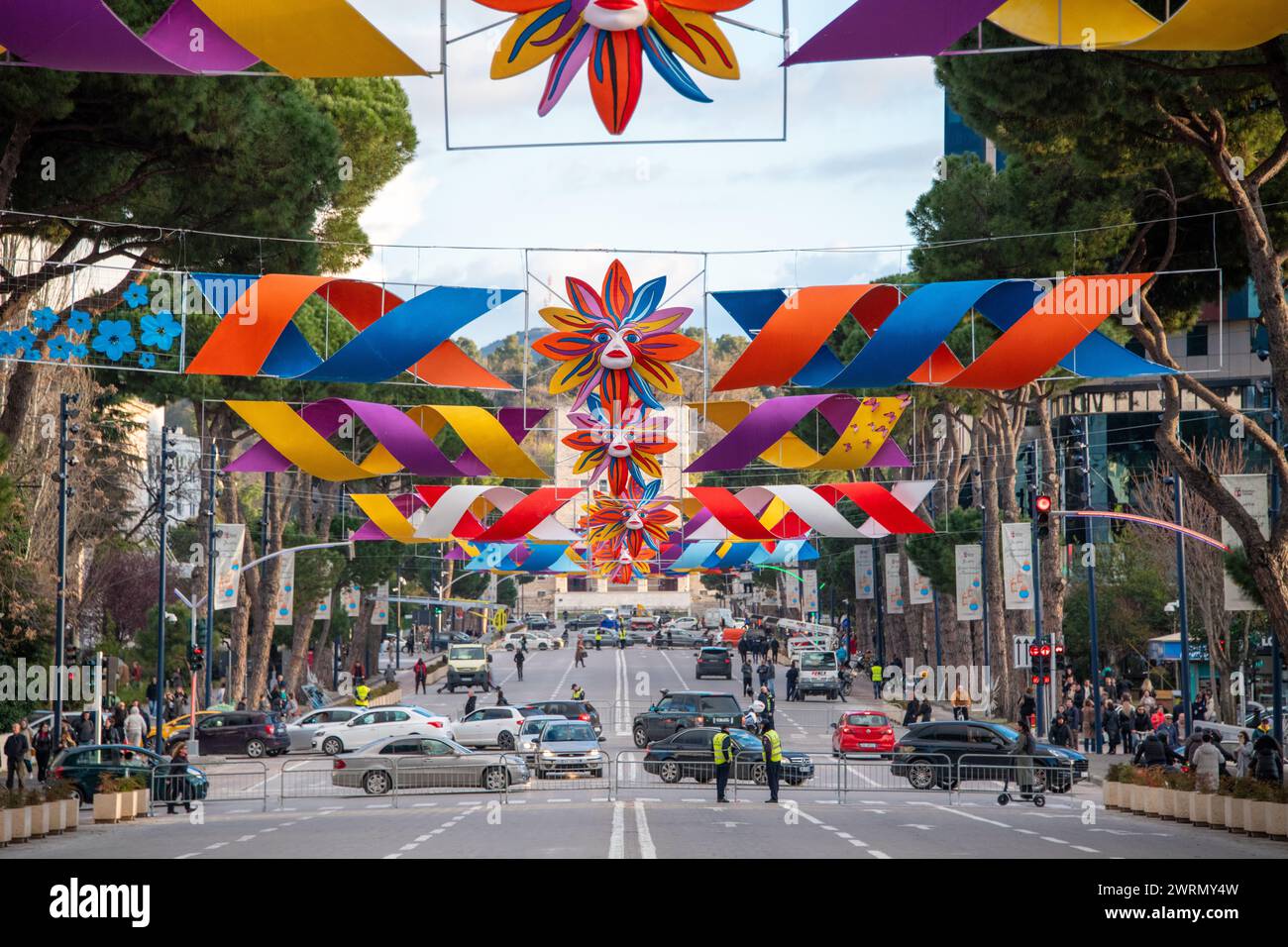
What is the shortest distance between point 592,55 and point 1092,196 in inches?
681

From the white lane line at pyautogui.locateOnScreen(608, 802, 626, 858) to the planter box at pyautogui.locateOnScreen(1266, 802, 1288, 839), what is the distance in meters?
9.62

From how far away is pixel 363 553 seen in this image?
69.3 meters

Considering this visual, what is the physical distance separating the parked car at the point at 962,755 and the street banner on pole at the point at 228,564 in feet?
64.5

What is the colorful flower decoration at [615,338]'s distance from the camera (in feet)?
93.8

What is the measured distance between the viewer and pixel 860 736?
41781 millimetres

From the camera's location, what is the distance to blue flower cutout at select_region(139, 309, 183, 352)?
84.4 ft

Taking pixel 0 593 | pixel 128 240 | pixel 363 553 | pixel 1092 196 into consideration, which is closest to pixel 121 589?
pixel 363 553

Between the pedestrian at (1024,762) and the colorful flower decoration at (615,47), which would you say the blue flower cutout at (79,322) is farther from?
the pedestrian at (1024,762)

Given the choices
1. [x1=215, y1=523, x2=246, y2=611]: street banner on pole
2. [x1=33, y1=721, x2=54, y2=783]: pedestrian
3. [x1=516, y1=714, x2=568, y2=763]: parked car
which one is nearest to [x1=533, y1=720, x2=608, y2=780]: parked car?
[x1=516, y1=714, x2=568, y2=763]: parked car

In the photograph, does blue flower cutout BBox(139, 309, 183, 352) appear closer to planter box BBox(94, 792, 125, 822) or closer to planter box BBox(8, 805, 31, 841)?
planter box BBox(8, 805, 31, 841)

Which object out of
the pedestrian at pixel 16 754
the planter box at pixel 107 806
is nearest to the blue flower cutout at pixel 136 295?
the planter box at pixel 107 806

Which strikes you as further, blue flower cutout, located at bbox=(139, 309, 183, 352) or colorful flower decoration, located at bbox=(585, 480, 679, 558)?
colorful flower decoration, located at bbox=(585, 480, 679, 558)

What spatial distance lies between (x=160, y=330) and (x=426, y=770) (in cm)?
1153

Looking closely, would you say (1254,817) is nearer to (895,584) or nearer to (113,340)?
(113,340)
